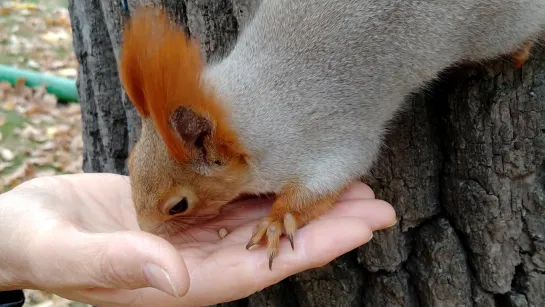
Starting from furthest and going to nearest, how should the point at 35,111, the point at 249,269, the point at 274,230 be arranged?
the point at 35,111
the point at 274,230
the point at 249,269

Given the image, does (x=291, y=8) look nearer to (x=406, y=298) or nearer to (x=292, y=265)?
(x=292, y=265)

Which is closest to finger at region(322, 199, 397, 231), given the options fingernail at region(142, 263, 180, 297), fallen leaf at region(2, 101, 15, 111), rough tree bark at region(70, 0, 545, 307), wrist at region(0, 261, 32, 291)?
rough tree bark at region(70, 0, 545, 307)

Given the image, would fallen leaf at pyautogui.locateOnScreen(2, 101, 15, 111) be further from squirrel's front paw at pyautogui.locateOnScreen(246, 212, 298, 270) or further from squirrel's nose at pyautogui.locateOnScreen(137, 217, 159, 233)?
squirrel's front paw at pyautogui.locateOnScreen(246, 212, 298, 270)

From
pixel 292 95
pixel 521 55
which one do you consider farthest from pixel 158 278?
pixel 521 55

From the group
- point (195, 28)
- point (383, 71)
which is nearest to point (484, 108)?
point (383, 71)

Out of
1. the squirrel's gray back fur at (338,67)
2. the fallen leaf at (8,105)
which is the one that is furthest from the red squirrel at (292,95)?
the fallen leaf at (8,105)

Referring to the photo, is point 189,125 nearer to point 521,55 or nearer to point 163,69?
point 163,69

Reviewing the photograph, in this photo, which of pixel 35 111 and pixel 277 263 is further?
pixel 35 111
